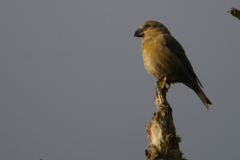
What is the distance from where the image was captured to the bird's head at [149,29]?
6.79 metres

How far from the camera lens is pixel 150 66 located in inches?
235

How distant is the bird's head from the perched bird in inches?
6.2

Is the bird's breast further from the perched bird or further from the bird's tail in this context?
the bird's tail

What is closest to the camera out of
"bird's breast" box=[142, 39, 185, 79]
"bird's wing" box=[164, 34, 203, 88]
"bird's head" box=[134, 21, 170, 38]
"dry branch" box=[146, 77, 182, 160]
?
"dry branch" box=[146, 77, 182, 160]

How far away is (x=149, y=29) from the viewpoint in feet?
22.5

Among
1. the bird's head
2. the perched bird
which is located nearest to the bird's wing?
the perched bird

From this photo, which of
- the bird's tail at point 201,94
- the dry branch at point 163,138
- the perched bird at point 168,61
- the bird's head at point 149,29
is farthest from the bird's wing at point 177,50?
the dry branch at point 163,138

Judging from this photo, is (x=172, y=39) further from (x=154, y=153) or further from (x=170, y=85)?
(x=154, y=153)

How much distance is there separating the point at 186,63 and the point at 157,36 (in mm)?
940

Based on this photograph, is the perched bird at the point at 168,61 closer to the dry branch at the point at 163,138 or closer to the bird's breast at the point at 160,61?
the bird's breast at the point at 160,61

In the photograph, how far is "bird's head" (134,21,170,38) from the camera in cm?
679

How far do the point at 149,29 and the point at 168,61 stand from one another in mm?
1367

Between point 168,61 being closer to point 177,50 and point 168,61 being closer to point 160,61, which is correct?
point 160,61

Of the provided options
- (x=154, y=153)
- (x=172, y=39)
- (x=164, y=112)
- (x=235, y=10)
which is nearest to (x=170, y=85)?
(x=172, y=39)
